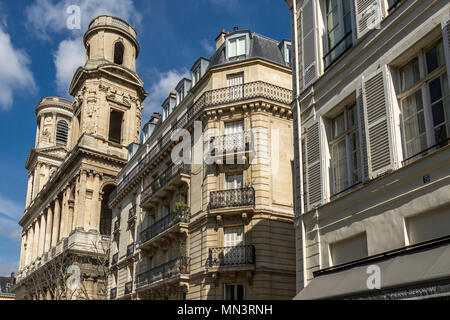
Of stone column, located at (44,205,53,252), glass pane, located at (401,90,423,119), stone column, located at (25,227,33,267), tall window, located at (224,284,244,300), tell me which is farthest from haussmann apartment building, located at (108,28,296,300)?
stone column, located at (25,227,33,267)

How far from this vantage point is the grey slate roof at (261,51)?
956 inches

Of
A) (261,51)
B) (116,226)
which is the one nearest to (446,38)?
(261,51)

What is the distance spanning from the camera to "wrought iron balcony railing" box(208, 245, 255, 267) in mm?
20375

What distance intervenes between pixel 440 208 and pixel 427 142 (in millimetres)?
1278

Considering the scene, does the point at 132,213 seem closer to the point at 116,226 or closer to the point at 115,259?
the point at 116,226

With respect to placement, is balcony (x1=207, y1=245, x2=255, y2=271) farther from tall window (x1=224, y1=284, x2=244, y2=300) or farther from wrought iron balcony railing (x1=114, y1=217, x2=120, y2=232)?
wrought iron balcony railing (x1=114, y1=217, x2=120, y2=232)

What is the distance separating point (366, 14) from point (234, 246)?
39.9 ft

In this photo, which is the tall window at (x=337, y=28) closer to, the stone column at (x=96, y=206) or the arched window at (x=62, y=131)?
the stone column at (x=96, y=206)

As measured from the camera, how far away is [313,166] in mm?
12953

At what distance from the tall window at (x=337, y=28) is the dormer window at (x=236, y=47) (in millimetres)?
11163

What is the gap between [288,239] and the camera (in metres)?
21.3
